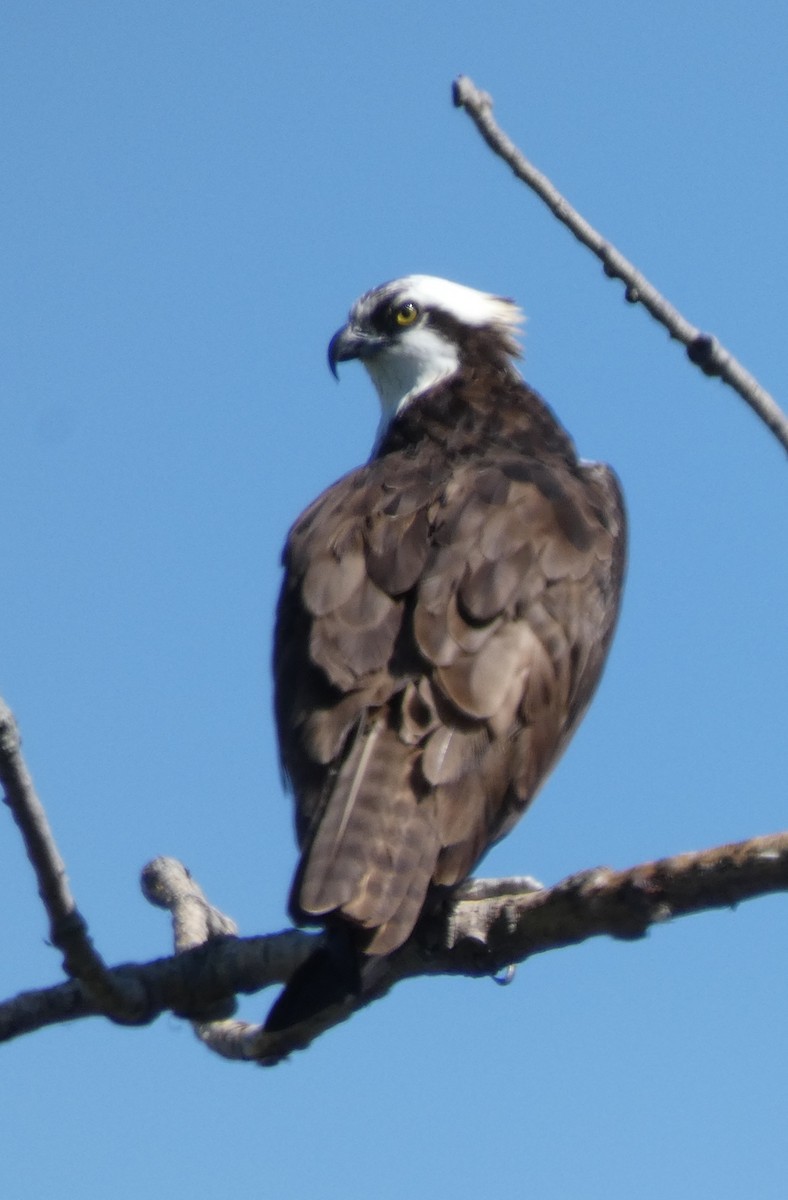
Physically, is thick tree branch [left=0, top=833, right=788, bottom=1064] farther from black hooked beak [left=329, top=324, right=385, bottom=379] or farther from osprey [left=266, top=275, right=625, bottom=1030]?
black hooked beak [left=329, top=324, right=385, bottom=379]

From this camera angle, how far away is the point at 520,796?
549cm

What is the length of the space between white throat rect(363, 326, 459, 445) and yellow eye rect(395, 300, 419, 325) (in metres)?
0.07

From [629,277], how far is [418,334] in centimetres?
473

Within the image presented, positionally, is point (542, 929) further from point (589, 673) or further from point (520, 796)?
point (589, 673)

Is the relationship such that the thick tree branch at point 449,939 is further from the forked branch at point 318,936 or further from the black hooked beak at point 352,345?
the black hooked beak at point 352,345

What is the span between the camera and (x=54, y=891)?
4.34 meters

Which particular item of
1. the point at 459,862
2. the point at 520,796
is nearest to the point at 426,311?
the point at 520,796

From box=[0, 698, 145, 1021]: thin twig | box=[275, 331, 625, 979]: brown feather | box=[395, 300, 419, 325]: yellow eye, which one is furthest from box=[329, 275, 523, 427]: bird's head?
box=[0, 698, 145, 1021]: thin twig

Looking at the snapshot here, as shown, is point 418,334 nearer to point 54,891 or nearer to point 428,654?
point 428,654

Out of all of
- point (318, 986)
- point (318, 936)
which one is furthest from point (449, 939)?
point (318, 986)

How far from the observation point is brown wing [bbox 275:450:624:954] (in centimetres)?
482

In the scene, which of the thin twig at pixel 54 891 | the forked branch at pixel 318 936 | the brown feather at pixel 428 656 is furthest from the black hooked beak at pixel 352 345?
the thin twig at pixel 54 891

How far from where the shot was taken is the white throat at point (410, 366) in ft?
26.5

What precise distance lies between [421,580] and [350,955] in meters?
1.61
